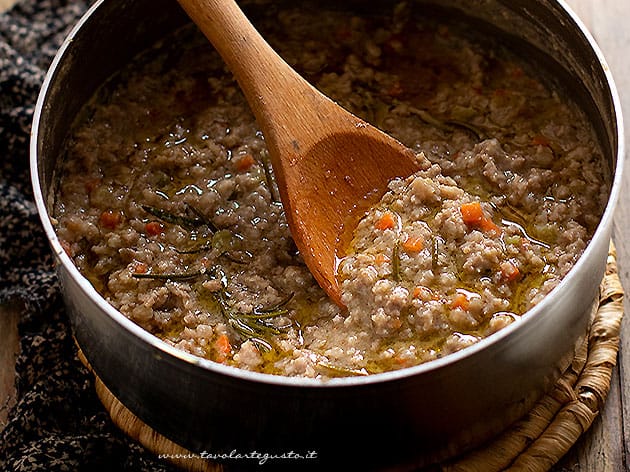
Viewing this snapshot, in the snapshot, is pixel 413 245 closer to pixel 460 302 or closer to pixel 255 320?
pixel 460 302

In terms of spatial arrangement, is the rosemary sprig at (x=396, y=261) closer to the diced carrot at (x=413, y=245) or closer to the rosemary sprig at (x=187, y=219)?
the diced carrot at (x=413, y=245)

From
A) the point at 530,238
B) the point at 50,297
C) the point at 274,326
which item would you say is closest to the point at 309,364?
the point at 274,326

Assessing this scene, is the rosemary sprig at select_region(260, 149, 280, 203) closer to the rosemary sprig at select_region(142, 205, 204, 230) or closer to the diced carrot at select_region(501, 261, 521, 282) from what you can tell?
the rosemary sprig at select_region(142, 205, 204, 230)

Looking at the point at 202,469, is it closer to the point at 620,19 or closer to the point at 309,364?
the point at 309,364

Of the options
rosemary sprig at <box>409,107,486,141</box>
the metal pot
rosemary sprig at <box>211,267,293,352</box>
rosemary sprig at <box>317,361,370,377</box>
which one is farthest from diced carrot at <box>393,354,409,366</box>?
rosemary sprig at <box>409,107,486,141</box>

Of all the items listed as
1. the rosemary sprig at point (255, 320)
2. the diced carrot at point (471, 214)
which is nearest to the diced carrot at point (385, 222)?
the diced carrot at point (471, 214)

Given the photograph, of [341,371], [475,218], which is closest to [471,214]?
[475,218]

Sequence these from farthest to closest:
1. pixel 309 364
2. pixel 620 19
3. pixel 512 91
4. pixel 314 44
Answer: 1. pixel 620 19
2. pixel 314 44
3. pixel 512 91
4. pixel 309 364
